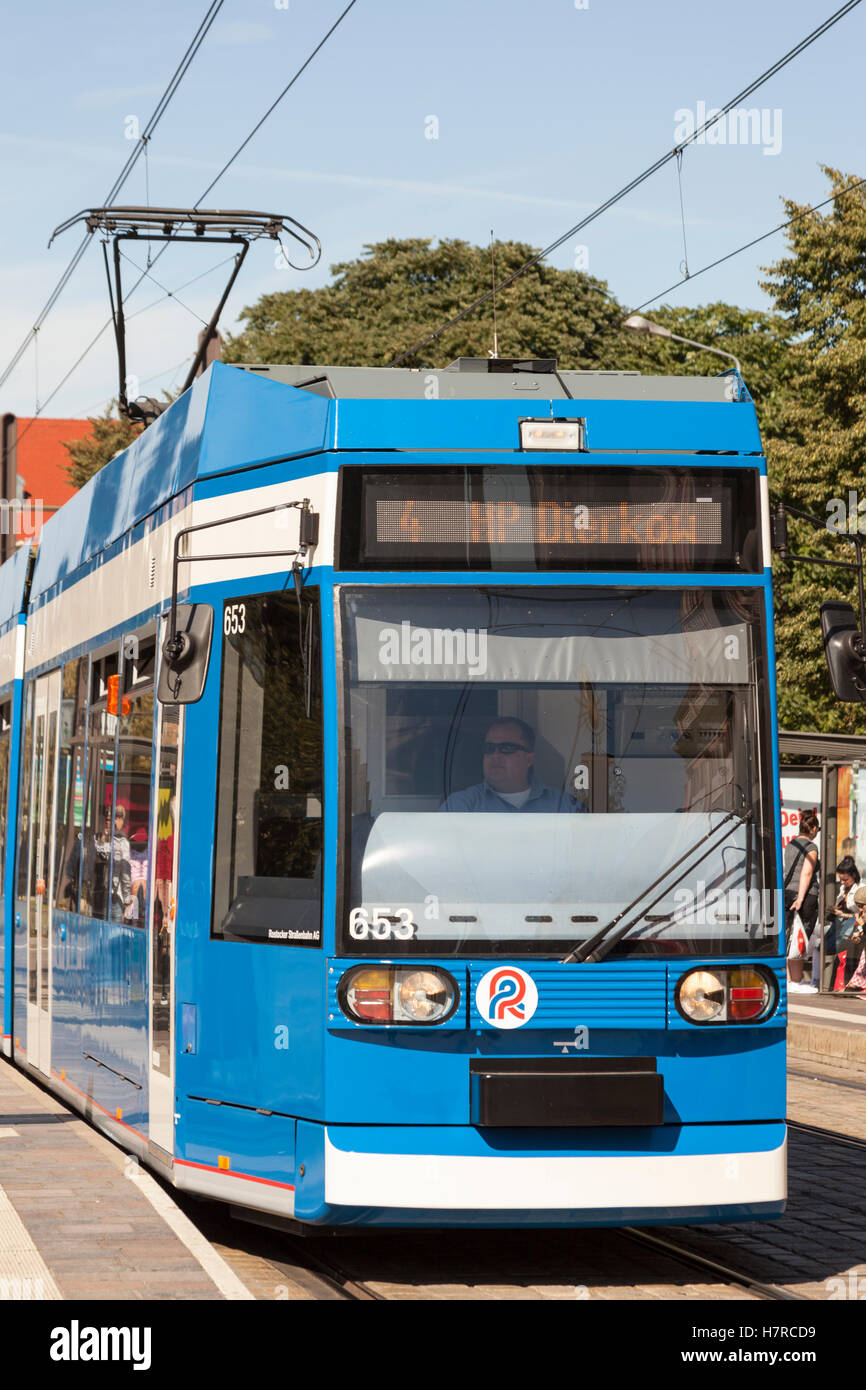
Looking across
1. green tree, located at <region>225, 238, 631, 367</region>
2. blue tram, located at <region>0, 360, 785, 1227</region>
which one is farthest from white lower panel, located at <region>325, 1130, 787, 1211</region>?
green tree, located at <region>225, 238, 631, 367</region>

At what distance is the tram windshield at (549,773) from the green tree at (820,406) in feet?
97.3

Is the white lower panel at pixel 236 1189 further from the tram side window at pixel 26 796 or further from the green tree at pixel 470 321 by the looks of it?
the green tree at pixel 470 321

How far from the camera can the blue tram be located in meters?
6.50

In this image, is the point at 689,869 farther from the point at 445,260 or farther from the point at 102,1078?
the point at 445,260

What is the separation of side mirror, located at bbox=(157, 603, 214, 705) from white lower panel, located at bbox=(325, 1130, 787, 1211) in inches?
67.9

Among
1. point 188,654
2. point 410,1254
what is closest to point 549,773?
point 188,654

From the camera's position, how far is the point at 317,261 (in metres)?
14.6

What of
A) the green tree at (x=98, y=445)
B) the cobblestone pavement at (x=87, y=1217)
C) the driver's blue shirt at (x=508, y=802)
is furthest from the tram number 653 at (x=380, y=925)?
the green tree at (x=98, y=445)

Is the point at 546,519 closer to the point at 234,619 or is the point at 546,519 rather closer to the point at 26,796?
the point at 234,619

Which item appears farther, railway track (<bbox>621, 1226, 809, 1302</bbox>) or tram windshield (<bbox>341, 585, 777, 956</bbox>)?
railway track (<bbox>621, 1226, 809, 1302</bbox>)

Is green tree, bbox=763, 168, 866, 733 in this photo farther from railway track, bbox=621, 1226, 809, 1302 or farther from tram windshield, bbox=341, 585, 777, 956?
tram windshield, bbox=341, 585, 777, 956

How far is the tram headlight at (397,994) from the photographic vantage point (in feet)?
21.3

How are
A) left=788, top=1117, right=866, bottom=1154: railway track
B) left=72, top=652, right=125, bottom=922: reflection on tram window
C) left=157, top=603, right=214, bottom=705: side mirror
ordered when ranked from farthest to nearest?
1. left=788, top=1117, right=866, bottom=1154: railway track
2. left=72, top=652, right=125, bottom=922: reflection on tram window
3. left=157, top=603, right=214, bottom=705: side mirror
